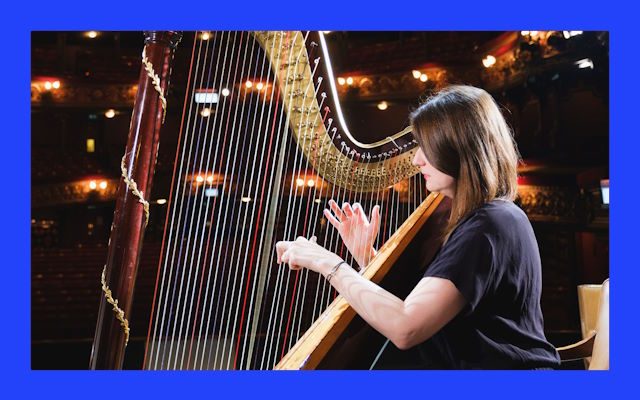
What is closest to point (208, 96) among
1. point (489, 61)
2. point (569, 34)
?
point (569, 34)

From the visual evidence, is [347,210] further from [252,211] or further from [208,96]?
[208,96]

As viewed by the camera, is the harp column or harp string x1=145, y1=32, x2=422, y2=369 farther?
harp string x1=145, y1=32, x2=422, y2=369

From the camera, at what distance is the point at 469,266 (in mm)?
1313

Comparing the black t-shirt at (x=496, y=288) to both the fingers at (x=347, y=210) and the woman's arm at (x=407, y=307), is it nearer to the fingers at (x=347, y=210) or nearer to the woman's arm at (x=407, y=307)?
the woman's arm at (x=407, y=307)

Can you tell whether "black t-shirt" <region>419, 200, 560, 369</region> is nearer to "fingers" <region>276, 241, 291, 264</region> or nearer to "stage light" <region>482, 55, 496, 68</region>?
"fingers" <region>276, 241, 291, 264</region>

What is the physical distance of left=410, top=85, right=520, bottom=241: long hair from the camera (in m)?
1.41

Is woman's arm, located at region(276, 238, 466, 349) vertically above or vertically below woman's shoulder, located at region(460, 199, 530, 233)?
below

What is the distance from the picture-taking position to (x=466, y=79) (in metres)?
5.54

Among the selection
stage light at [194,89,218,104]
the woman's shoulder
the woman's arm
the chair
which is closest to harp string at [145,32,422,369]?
stage light at [194,89,218,104]

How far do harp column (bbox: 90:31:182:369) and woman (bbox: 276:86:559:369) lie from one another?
35cm

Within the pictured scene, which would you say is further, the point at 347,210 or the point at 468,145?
the point at 347,210

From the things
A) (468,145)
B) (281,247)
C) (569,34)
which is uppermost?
(569,34)

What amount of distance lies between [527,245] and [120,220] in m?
0.84

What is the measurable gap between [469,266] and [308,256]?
0.36 meters
